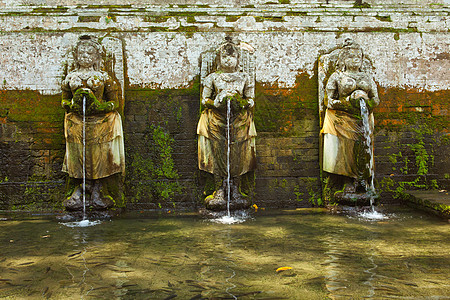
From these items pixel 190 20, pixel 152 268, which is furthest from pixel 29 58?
pixel 152 268

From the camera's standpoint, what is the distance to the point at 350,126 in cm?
614

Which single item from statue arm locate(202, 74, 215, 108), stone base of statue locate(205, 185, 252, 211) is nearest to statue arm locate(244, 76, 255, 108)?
statue arm locate(202, 74, 215, 108)

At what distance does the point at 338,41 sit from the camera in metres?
6.79

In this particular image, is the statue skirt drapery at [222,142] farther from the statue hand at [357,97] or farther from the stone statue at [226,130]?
the statue hand at [357,97]

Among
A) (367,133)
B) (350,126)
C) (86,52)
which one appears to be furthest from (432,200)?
(86,52)

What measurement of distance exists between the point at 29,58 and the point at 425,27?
6459mm

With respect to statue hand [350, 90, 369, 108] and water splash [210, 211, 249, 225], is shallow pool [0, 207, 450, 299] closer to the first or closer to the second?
water splash [210, 211, 249, 225]

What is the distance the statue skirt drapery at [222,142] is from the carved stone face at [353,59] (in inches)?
67.7

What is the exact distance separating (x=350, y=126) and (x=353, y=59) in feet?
3.36

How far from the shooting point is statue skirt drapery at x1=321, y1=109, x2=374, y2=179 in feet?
20.0

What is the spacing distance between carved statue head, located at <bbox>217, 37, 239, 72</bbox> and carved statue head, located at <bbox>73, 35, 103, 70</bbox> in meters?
1.83

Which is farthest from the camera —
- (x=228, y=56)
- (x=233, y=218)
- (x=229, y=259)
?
(x=228, y=56)

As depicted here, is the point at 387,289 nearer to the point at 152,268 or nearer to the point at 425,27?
the point at 152,268

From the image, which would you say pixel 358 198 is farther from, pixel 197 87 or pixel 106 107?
pixel 106 107
